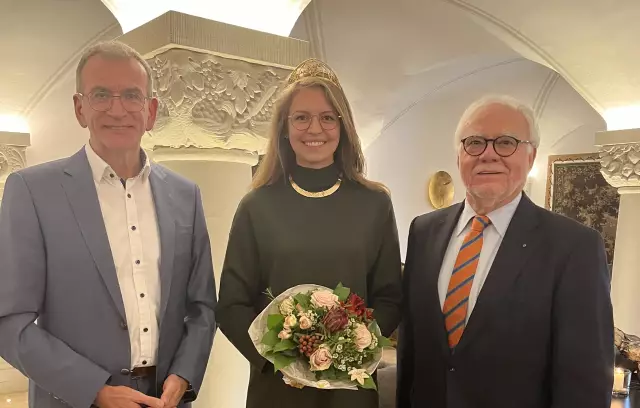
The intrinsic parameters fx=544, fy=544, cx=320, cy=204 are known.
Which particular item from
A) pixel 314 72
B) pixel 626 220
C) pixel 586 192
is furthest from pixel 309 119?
pixel 586 192

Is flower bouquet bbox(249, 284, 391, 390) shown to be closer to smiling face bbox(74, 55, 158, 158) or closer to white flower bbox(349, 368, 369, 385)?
white flower bbox(349, 368, 369, 385)

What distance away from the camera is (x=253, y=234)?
2041mm

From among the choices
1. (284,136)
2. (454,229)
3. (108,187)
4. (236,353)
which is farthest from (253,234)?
(236,353)

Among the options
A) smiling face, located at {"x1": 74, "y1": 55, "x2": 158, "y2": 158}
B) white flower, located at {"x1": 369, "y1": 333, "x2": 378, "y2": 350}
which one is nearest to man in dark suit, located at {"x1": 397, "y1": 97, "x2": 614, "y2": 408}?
white flower, located at {"x1": 369, "y1": 333, "x2": 378, "y2": 350}

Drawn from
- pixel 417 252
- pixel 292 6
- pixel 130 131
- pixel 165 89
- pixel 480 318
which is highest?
pixel 292 6

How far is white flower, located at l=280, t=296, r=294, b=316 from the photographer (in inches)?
68.1

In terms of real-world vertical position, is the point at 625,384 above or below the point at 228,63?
below

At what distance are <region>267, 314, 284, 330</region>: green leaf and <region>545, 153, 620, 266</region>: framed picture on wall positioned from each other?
9033 millimetres

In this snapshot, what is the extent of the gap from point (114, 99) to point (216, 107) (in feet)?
3.81

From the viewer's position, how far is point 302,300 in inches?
68.9

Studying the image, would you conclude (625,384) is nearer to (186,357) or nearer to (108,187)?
(186,357)

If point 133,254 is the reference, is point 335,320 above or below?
below

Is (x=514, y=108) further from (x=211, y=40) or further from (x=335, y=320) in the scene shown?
(x=211, y=40)

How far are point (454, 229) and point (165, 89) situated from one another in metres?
1.67
